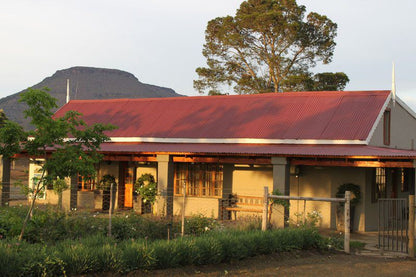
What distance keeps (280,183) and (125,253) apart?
28.8 feet

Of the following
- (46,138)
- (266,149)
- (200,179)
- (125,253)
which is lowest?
(125,253)

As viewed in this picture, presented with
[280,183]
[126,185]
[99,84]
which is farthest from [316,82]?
[99,84]

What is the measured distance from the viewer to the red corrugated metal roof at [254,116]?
61.4ft

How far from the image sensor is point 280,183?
1675cm

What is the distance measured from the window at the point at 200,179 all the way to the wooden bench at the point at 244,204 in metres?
0.73

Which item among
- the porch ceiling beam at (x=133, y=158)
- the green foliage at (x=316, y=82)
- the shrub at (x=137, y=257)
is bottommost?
the shrub at (x=137, y=257)

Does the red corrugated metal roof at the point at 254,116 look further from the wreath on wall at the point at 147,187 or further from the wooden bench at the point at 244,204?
the wooden bench at the point at 244,204

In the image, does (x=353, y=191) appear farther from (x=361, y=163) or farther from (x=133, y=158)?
(x=133, y=158)

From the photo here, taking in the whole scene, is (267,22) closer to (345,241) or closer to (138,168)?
(138,168)

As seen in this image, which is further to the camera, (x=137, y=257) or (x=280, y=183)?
(x=280, y=183)

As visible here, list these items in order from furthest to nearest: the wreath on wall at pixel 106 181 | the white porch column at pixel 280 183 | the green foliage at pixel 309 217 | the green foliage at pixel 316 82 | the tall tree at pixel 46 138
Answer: the green foliage at pixel 316 82, the wreath on wall at pixel 106 181, the white porch column at pixel 280 183, the green foliage at pixel 309 217, the tall tree at pixel 46 138

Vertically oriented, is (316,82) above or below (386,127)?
above

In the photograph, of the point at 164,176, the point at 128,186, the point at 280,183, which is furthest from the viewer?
the point at 128,186

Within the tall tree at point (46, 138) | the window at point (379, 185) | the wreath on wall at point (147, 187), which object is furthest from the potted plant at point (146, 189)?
the tall tree at point (46, 138)
